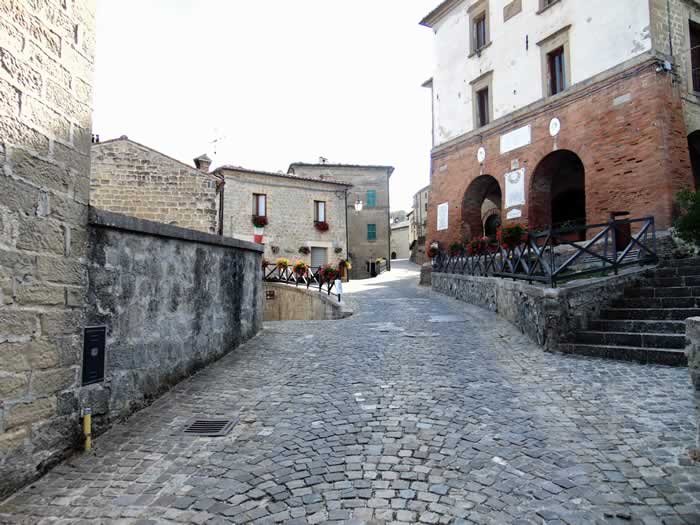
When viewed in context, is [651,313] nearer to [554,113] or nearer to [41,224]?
[41,224]

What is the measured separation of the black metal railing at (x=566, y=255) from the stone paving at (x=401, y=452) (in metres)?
2.42

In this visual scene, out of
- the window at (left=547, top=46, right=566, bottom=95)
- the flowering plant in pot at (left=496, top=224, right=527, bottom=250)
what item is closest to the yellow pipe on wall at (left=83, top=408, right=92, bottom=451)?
the flowering plant in pot at (left=496, top=224, right=527, bottom=250)

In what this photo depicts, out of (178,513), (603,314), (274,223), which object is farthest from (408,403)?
(274,223)

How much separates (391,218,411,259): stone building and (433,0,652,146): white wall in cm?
3070

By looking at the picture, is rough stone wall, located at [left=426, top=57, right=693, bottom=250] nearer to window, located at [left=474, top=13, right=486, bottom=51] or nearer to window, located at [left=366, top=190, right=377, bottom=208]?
window, located at [left=474, top=13, right=486, bottom=51]

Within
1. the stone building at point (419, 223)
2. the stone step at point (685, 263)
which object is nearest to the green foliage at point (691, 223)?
the stone step at point (685, 263)

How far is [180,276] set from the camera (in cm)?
510

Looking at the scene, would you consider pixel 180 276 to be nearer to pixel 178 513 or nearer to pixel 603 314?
pixel 178 513

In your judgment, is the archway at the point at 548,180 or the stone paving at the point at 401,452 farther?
the archway at the point at 548,180

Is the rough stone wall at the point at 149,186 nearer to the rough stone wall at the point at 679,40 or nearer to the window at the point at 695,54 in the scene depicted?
the rough stone wall at the point at 679,40

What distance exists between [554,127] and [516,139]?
5.52 feet

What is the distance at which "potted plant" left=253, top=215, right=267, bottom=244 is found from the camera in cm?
2467

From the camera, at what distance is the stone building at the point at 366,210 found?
33875 millimetres

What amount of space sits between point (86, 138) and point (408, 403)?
3742 mm
